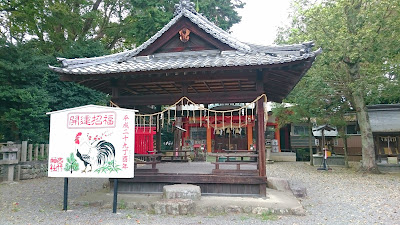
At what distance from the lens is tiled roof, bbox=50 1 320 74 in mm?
7934

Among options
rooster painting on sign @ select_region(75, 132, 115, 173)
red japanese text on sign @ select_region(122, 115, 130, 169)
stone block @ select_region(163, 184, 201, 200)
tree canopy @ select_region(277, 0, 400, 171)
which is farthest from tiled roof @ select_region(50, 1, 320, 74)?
tree canopy @ select_region(277, 0, 400, 171)

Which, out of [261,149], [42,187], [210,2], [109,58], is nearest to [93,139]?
[109,58]

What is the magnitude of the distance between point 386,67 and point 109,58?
13.0 meters

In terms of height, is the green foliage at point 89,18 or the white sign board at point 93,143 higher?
the green foliage at point 89,18

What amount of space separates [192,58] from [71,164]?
464cm

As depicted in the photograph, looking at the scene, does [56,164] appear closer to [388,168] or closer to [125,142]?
[125,142]

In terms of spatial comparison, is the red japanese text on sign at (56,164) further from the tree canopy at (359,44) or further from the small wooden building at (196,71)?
the tree canopy at (359,44)

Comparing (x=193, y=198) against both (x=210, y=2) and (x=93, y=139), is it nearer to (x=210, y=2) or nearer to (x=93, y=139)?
(x=93, y=139)

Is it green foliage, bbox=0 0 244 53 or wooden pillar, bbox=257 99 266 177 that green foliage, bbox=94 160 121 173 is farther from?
green foliage, bbox=0 0 244 53

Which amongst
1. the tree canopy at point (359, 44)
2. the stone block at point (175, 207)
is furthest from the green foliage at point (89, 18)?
the stone block at point (175, 207)

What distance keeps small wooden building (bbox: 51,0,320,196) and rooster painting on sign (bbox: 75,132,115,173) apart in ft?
6.63

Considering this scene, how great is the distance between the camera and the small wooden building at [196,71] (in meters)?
8.02

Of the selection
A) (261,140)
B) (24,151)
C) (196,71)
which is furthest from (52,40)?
(261,140)

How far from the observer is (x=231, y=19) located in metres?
23.1
